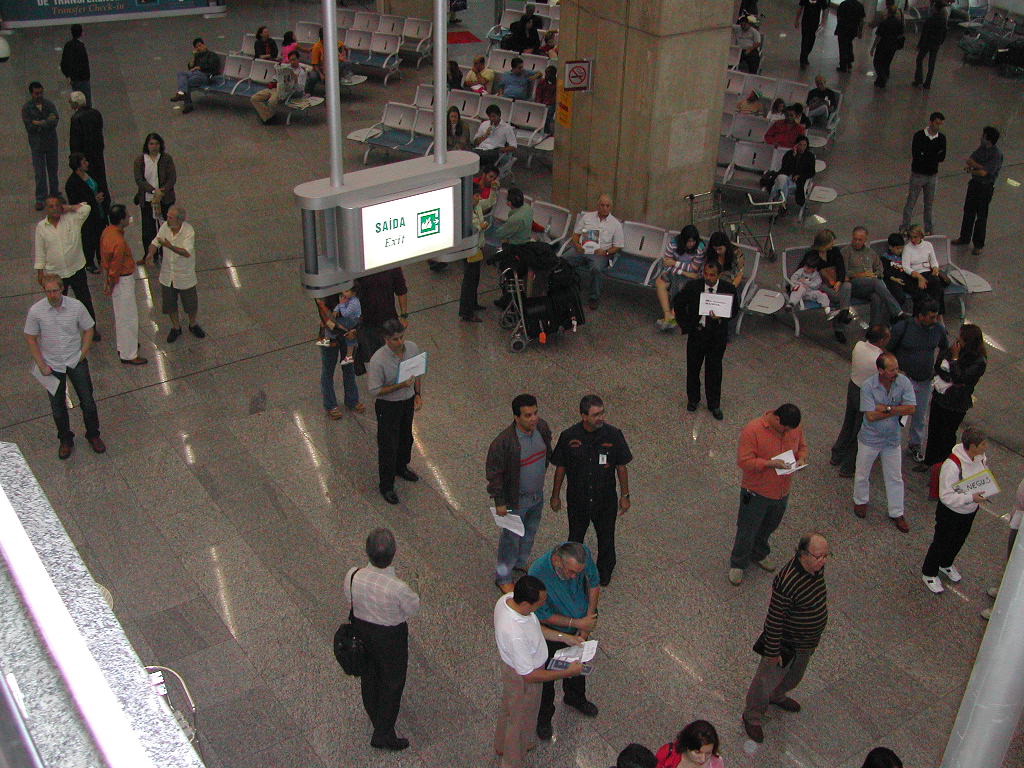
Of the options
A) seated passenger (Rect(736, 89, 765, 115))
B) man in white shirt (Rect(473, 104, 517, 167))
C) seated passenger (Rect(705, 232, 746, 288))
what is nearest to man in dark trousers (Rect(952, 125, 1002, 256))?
seated passenger (Rect(736, 89, 765, 115))

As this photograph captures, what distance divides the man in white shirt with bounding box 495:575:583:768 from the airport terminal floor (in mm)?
354

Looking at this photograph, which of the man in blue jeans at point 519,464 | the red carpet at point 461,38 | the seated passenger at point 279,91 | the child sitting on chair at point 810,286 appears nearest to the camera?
the man in blue jeans at point 519,464

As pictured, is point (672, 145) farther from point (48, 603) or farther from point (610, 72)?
point (48, 603)

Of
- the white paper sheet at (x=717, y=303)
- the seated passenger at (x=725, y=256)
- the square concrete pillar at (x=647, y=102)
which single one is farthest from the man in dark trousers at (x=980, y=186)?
the white paper sheet at (x=717, y=303)

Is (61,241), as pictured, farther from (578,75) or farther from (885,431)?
(885,431)

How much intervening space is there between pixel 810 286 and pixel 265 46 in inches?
517

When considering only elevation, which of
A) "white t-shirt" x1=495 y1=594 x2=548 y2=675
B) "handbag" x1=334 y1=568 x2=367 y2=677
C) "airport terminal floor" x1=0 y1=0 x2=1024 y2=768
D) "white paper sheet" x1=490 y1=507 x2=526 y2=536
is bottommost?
Result: "airport terminal floor" x1=0 y1=0 x2=1024 y2=768

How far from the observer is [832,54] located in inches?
934

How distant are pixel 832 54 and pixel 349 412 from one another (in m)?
18.2

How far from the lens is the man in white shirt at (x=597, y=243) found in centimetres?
1186

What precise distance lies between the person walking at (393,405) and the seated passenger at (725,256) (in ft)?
10.1

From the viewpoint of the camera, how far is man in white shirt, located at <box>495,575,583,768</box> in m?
5.30

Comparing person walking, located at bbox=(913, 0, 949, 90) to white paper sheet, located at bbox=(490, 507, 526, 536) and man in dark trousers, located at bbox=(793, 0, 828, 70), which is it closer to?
man in dark trousers, located at bbox=(793, 0, 828, 70)

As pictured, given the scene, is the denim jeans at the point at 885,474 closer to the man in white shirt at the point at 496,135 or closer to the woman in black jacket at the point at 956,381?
the woman in black jacket at the point at 956,381
